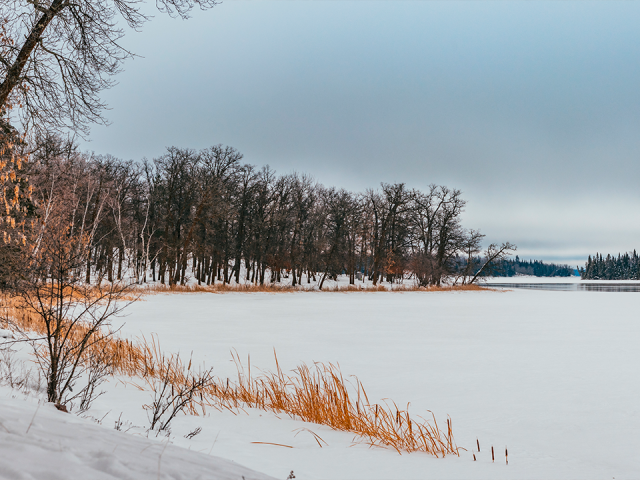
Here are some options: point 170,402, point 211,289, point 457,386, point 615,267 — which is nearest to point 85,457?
point 170,402

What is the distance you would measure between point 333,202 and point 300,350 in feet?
126

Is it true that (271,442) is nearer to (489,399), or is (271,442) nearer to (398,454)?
(398,454)

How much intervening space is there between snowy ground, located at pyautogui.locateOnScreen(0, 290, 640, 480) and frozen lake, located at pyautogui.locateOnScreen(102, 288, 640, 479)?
0.02 metres

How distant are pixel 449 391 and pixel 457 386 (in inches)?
12.7

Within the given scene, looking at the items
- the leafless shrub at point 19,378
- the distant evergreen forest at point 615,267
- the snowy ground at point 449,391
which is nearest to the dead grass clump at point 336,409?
the snowy ground at point 449,391

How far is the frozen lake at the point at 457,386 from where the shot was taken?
3.19 m

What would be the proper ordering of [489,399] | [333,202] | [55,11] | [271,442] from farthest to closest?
1. [333,202]
2. [55,11]
3. [489,399]
4. [271,442]

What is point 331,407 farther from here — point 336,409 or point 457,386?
point 457,386

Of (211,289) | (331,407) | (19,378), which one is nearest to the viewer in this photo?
(331,407)

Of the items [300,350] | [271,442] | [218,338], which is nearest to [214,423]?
[271,442]

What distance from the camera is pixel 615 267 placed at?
132m

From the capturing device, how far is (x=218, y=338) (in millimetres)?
→ 9969

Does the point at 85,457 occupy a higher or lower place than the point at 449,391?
higher

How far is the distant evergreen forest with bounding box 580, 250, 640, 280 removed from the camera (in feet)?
423
